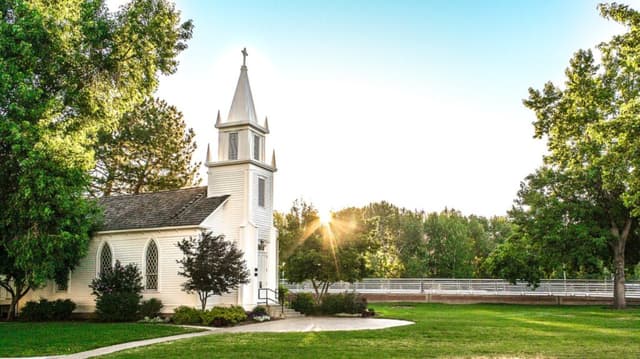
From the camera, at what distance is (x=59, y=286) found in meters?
25.8

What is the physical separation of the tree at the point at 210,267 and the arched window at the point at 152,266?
244 centimetres

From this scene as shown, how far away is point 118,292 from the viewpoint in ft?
75.9

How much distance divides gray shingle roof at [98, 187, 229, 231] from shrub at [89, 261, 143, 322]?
2.02 meters

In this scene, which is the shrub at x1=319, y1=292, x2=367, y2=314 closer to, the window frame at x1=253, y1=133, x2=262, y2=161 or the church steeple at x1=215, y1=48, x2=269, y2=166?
the church steeple at x1=215, y1=48, x2=269, y2=166

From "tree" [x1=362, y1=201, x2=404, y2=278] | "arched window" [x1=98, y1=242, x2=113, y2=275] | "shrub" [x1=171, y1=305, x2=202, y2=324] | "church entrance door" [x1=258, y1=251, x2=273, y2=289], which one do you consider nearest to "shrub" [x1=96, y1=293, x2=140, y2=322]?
"shrub" [x1=171, y1=305, x2=202, y2=324]

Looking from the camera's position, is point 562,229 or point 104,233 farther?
point 562,229

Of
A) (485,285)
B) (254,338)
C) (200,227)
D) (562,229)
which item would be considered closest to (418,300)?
(485,285)

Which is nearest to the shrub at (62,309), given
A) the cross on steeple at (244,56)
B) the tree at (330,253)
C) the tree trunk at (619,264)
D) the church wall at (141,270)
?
the church wall at (141,270)

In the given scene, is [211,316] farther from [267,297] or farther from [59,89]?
[59,89]

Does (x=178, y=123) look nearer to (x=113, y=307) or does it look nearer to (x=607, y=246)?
(x=113, y=307)

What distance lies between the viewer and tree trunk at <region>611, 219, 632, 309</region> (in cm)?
2970

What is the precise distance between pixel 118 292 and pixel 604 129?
61.0 feet

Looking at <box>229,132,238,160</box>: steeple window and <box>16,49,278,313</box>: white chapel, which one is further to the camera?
<box>229,132,238,160</box>: steeple window

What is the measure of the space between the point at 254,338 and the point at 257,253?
31.9 ft
